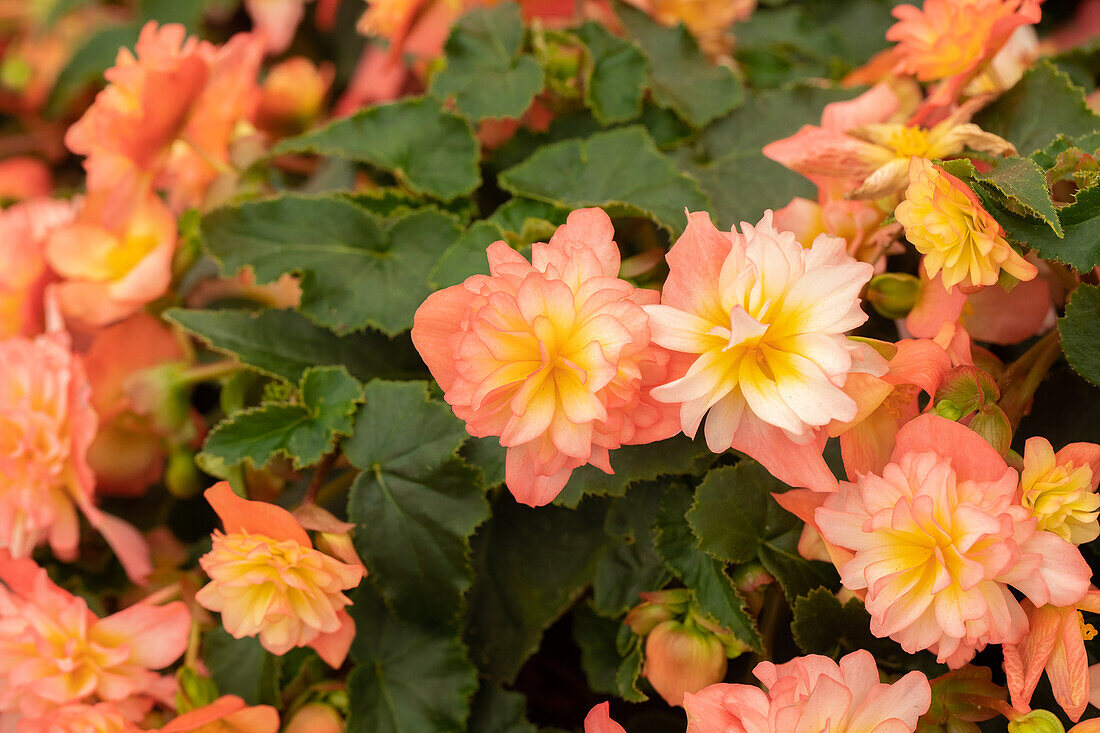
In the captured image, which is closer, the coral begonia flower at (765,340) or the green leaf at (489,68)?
the coral begonia flower at (765,340)

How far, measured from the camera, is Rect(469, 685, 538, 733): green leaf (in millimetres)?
604

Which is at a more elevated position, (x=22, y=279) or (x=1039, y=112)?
(x=1039, y=112)

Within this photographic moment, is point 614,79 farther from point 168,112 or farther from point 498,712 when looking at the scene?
point 498,712

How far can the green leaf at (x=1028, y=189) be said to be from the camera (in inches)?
15.6

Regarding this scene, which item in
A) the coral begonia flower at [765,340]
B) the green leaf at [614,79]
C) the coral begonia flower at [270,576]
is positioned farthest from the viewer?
the green leaf at [614,79]

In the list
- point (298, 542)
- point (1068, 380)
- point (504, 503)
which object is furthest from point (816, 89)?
point (298, 542)

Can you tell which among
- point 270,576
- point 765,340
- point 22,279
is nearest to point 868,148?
point 765,340

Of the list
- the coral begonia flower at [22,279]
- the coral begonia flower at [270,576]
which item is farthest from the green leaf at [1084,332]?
the coral begonia flower at [22,279]

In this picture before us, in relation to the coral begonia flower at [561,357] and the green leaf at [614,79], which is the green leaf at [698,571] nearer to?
the coral begonia flower at [561,357]

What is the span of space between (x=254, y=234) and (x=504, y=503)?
276 millimetres

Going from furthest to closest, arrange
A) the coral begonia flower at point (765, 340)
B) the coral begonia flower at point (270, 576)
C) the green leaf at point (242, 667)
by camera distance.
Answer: the green leaf at point (242, 667) < the coral begonia flower at point (270, 576) < the coral begonia flower at point (765, 340)

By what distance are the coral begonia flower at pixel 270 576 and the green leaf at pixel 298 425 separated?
66mm

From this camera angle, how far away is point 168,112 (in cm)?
68

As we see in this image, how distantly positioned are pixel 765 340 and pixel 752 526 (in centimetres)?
16
